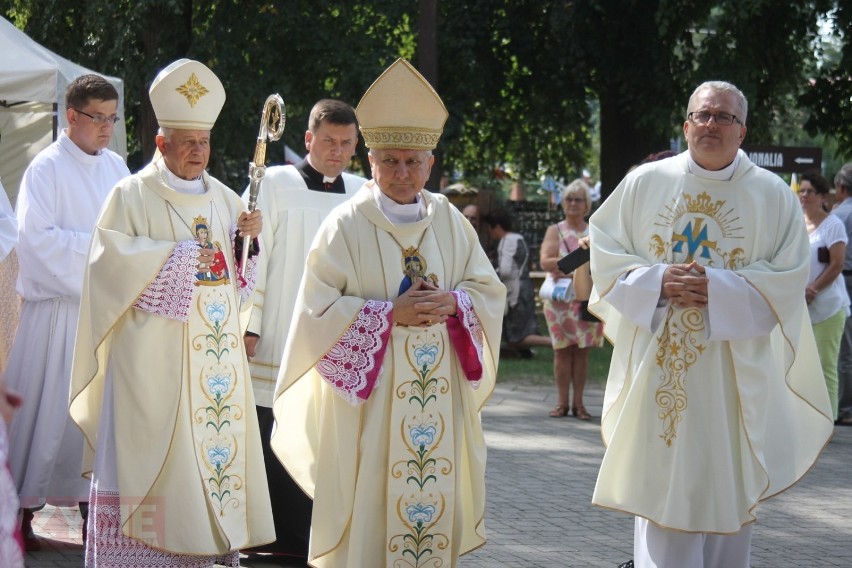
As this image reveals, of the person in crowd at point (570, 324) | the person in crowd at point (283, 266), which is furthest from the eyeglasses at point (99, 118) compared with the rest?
the person in crowd at point (570, 324)

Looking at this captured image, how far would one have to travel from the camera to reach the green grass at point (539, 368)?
47.1 feet

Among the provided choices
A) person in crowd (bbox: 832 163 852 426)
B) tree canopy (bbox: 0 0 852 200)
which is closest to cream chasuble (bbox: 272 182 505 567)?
person in crowd (bbox: 832 163 852 426)

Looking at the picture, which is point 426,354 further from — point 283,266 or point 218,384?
point 283,266

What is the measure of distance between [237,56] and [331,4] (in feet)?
5.48

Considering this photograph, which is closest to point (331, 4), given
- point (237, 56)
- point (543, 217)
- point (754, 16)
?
point (237, 56)

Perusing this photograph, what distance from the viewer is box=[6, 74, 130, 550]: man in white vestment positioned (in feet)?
22.6

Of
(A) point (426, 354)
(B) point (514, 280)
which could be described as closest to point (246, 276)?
(A) point (426, 354)

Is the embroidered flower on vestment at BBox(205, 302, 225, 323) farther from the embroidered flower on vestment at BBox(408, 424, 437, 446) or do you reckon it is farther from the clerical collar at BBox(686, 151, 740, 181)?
the clerical collar at BBox(686, 151, 740, 181)

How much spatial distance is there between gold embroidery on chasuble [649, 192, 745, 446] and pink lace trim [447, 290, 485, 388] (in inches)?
37.5

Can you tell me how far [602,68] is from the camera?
1834 centimetres

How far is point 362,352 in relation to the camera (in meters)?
5.19

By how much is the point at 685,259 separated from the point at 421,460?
1545mm

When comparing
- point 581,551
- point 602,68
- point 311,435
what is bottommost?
point 581,551

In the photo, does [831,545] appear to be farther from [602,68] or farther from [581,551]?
[602,68]
